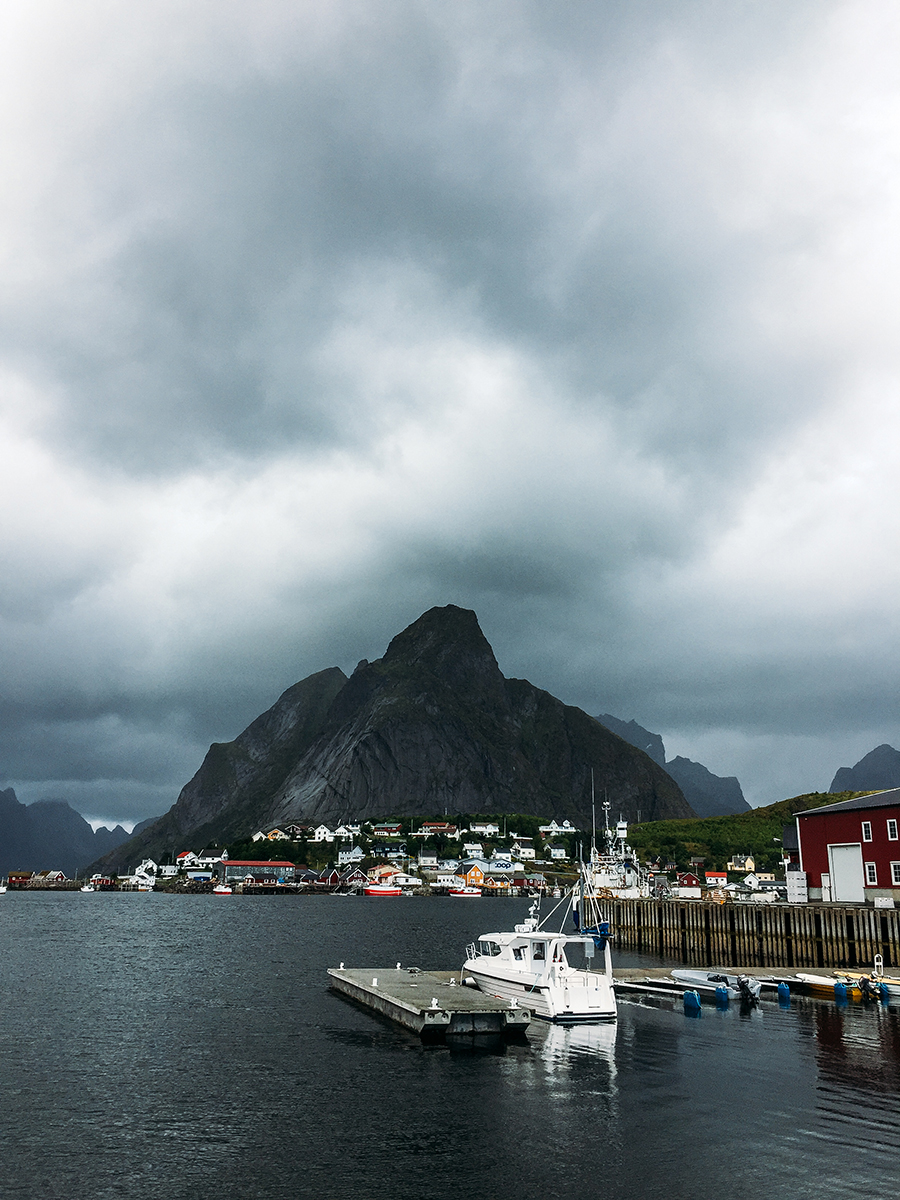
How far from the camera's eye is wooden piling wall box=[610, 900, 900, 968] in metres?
63.8

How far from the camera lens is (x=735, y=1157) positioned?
969 inches

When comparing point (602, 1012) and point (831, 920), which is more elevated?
point (831, 920)

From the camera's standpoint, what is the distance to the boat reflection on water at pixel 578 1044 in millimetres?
36812

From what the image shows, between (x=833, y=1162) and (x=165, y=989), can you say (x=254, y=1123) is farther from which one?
(x=165, y=989)

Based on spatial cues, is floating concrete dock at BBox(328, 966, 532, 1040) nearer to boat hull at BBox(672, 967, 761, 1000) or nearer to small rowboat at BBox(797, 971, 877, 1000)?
boat hull at BBox(672, 967, 761, 1000)

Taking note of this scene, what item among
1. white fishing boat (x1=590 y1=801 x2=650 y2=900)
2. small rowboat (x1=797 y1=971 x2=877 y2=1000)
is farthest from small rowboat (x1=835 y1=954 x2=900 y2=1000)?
white fishing boat (x1=590 y1=801 x2=650 y2=900)

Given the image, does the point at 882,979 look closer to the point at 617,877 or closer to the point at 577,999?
the point at 577,999

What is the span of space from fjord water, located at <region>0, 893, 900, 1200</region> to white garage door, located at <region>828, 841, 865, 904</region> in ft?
93.3

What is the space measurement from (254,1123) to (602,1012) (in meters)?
20.5

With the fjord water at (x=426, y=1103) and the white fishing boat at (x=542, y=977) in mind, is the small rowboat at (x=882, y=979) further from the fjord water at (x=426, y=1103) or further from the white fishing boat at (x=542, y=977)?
the white fishing boat at (x=542, y=977)

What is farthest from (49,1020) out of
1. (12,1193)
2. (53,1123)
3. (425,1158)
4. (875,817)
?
(875,817)

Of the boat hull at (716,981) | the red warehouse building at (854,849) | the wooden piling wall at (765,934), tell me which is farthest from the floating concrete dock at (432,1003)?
the red warehouse building at (854,849)

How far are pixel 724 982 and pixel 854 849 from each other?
2895 cm

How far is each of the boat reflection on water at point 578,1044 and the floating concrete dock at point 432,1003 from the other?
5.82 feet
